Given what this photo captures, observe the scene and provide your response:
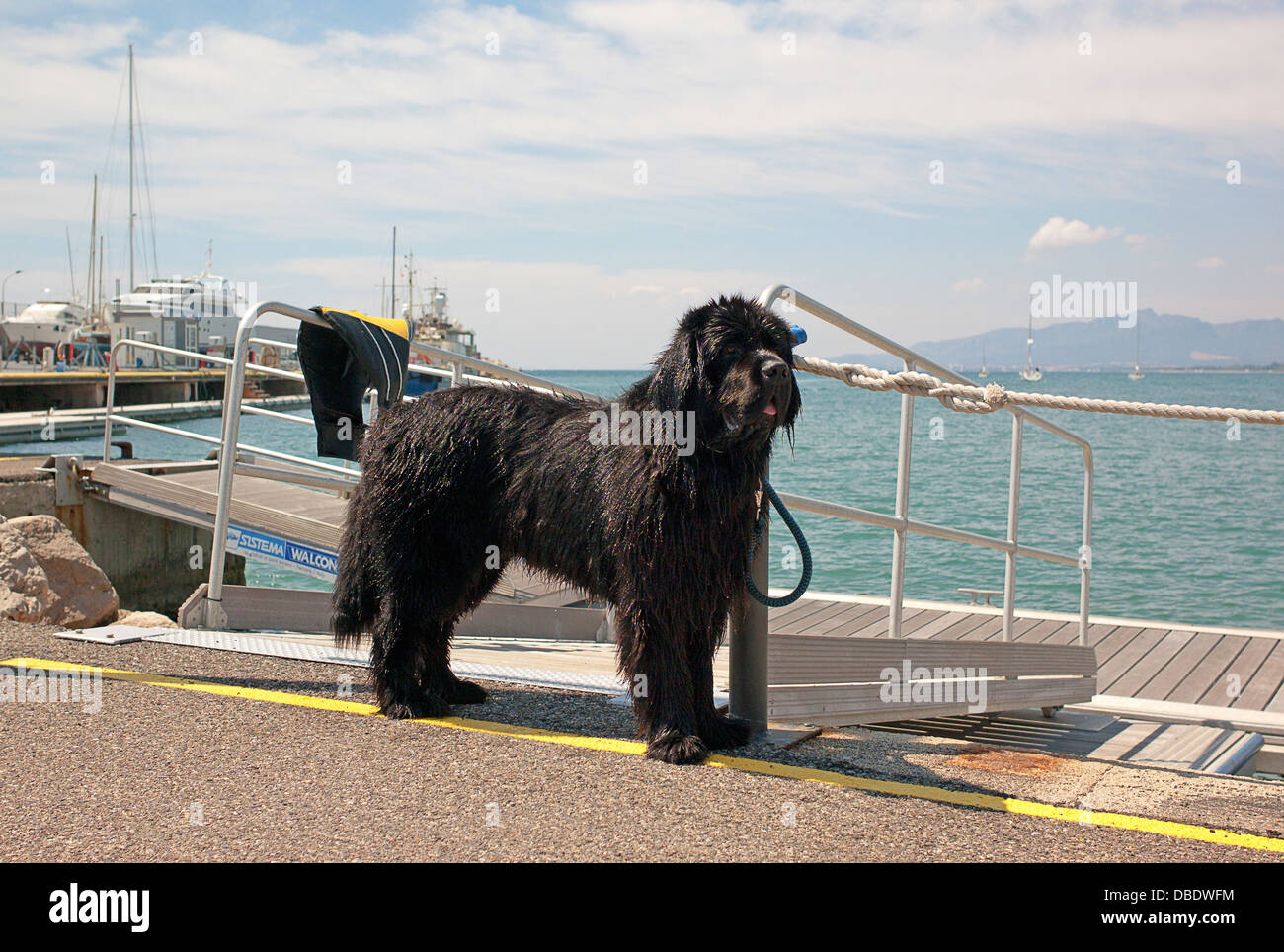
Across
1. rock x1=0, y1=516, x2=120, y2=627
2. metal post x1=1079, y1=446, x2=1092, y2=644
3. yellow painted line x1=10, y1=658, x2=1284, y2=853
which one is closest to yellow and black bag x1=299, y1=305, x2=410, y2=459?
yellow painted line x1=10, y1=658, x2=1284, y2=853

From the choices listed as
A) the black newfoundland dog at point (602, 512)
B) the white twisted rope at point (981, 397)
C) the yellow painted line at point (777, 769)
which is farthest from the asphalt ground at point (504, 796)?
the white twisted rope at point (981, 397)

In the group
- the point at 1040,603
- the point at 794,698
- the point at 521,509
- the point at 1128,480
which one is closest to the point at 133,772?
the point at 521,509

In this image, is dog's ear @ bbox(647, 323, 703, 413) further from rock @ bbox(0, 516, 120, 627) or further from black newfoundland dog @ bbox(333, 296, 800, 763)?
rock @ bbox(0, 516, 120, 627)

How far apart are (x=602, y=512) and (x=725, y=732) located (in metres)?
0.87

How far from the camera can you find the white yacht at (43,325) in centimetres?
6356

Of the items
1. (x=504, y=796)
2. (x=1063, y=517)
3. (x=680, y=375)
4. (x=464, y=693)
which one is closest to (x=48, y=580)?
(x=464, y=693)

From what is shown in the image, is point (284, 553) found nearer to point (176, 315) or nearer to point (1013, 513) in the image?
point (1013, 513)

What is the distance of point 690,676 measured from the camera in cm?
351

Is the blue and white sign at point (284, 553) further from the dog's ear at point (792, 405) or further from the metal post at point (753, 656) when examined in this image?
the dog's ear at point (792, 405)

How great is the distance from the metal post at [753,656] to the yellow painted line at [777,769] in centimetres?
37

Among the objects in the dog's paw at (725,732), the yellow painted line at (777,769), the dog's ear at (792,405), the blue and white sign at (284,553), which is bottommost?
the yellow painted line at (777,769)

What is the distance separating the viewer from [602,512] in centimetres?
352

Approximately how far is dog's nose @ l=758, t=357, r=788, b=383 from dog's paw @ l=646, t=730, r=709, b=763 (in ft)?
3.88
